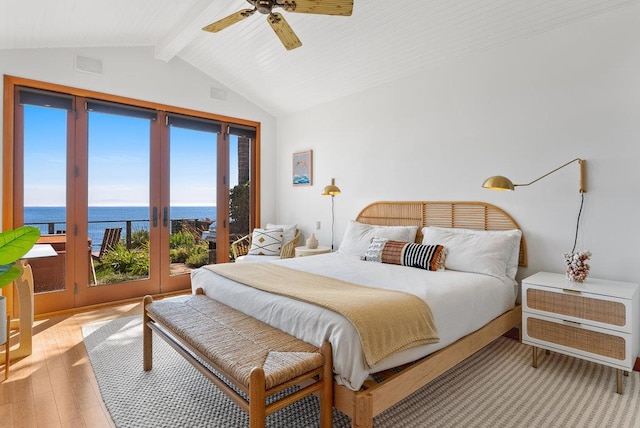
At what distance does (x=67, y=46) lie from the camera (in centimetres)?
367

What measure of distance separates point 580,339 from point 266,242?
3.52m

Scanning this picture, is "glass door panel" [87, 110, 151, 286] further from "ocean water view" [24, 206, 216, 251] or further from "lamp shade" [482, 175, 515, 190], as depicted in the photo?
"lamp shade" [482, 175, 515, 190]

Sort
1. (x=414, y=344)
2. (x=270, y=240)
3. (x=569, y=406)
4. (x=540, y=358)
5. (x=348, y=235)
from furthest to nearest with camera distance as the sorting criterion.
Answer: (x=270, y=240)
(x=348, y=235)
(x=540, y=358)
(x=569, y=406)
(x=414, y=344)

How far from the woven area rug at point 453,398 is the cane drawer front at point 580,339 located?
214mm

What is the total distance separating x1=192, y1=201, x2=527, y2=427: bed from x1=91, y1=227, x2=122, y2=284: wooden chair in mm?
1866

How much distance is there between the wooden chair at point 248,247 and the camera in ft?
15.3

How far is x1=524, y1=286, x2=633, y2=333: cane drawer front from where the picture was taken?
216 cm

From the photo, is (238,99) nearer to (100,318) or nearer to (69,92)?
(69,92)

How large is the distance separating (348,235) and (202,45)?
114 inches

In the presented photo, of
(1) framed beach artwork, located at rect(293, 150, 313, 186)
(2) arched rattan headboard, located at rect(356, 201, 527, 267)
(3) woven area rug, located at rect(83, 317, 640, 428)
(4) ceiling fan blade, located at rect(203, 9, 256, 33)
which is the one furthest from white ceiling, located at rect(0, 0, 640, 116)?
(3) woven area rug, located at rect(83, 317, 640, 428)

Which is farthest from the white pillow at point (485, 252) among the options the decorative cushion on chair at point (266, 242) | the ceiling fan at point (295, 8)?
the decorative cushion on chair at point (266, 242)

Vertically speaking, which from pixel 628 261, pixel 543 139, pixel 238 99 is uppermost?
pixel 238 99

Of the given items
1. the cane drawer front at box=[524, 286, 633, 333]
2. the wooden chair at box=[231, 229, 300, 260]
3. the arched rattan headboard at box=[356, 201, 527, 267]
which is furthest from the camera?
the wooden chair at box=[231, 229, 300, 260]

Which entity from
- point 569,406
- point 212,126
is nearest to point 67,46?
point 212,126
